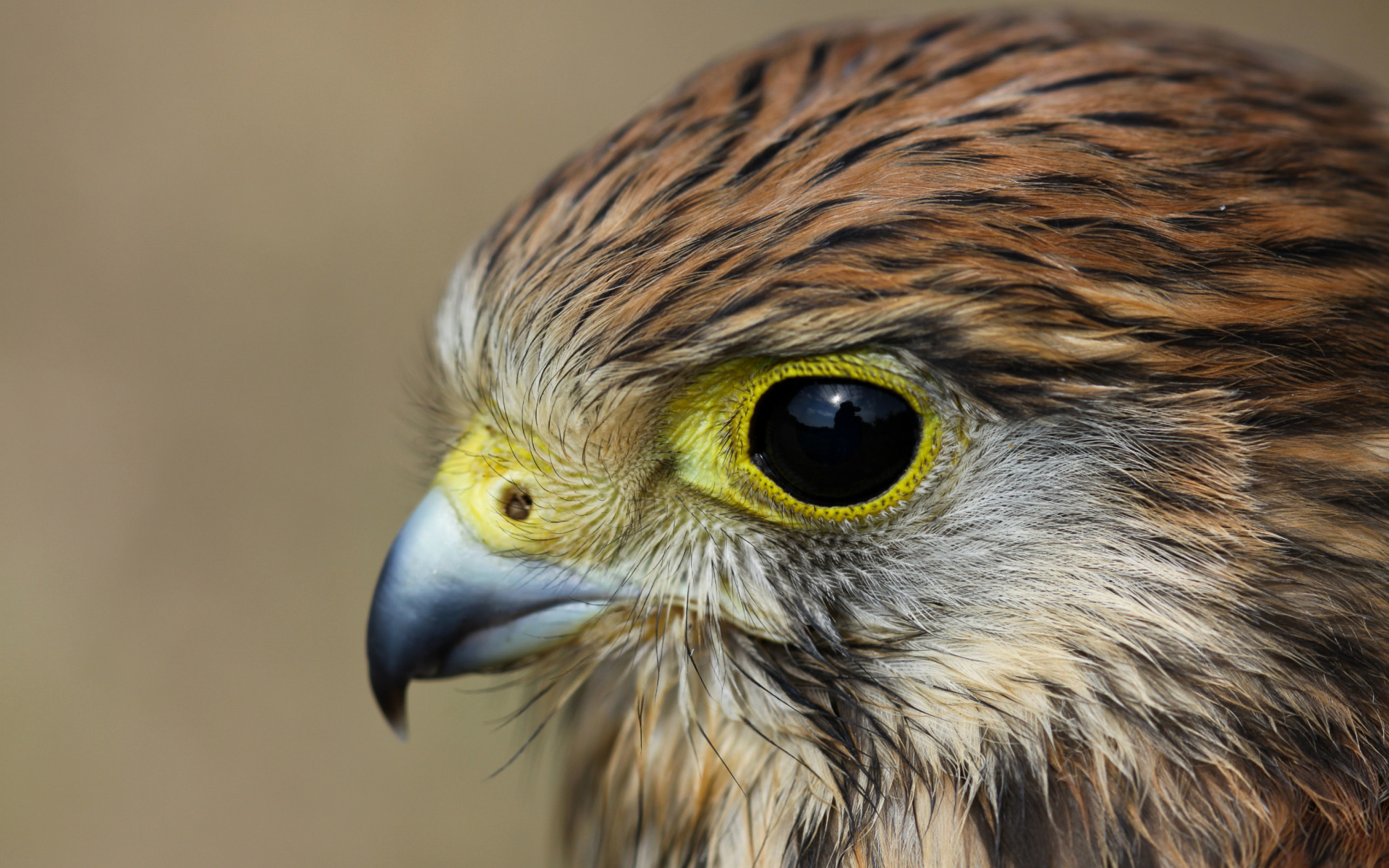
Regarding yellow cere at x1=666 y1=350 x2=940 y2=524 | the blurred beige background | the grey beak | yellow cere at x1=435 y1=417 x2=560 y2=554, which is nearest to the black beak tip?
the grey beak

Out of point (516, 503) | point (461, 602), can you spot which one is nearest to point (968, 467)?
point (516, 503)

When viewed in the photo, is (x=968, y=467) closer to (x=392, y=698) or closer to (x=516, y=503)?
(x=516, y=503)

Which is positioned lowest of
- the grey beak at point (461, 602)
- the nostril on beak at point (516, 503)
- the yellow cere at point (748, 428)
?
the grey beak at point (461, 602)

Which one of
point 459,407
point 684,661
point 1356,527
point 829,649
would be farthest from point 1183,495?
point 459,407

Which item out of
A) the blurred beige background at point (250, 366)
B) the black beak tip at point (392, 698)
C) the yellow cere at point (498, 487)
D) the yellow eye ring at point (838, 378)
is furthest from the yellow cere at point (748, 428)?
the blurred beige background at point (250, 366)

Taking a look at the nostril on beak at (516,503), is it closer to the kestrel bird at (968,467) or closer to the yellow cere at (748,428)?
the kestrel bird at (968,467)

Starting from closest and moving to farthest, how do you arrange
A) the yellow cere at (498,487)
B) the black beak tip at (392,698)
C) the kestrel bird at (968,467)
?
the kestrel bird at (968,467), the yellow cere at (498,487), the black beak tip at (392,698)

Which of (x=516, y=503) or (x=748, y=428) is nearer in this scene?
(x=748, y=428)
